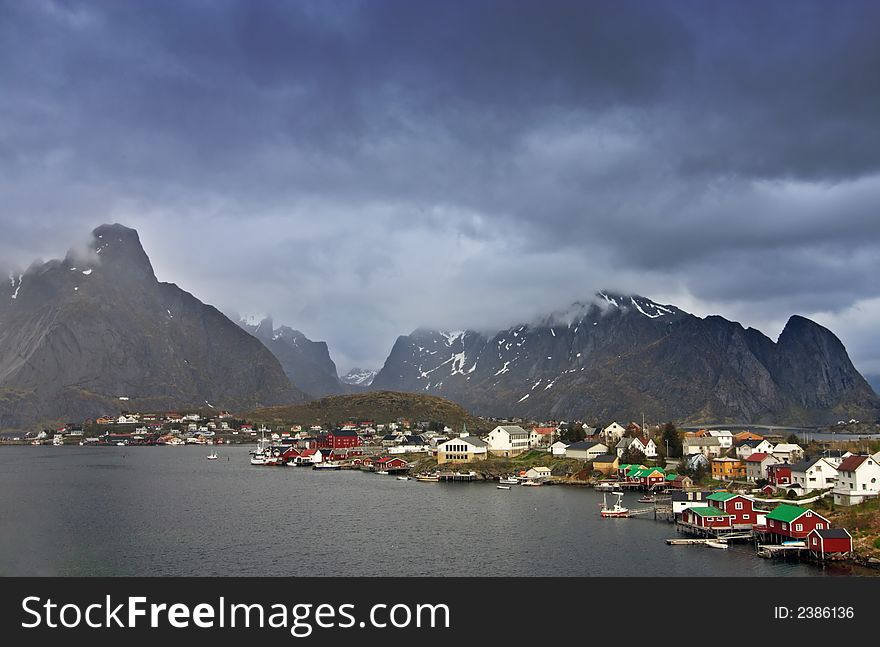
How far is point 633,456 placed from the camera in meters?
105

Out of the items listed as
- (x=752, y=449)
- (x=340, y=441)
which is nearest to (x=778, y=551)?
(x=752, y=449)

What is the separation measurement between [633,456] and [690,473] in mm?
13136

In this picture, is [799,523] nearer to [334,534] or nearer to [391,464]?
[334,534]

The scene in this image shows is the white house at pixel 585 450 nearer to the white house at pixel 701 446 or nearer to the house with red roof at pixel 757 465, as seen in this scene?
the white house at pixel 701 446

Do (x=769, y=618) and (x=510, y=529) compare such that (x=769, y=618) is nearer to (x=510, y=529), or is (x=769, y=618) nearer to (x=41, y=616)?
(x=41, y=616)

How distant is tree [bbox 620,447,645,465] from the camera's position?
104 metres

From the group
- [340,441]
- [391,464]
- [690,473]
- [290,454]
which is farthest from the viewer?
[340,441]

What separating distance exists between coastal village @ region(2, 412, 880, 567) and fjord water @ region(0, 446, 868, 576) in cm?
308

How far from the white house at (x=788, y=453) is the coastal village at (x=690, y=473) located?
0.13 meters

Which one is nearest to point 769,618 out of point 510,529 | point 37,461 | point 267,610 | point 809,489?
point 267,610

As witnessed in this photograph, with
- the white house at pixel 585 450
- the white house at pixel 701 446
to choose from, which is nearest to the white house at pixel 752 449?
the white house at pixel 701 446

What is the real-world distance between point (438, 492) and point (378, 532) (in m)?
33.5

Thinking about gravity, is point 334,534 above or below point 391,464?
below

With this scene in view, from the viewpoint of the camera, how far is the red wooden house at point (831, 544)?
1796 inches
